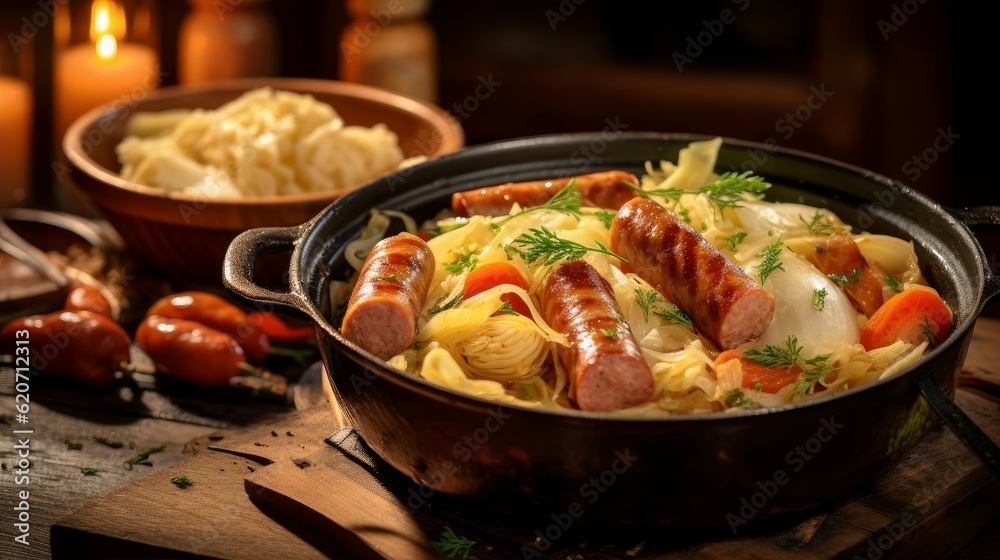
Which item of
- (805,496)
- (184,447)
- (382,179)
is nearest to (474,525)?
(805,496)

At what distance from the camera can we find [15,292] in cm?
378

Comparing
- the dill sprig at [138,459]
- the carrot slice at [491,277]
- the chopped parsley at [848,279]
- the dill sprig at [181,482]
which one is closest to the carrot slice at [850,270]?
the chopped parsley at [848,279]

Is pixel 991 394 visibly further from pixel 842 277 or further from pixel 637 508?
pixel 637 508

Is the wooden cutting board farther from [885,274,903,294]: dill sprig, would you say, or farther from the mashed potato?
the mashed potato

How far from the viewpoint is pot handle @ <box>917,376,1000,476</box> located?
6.93 ft

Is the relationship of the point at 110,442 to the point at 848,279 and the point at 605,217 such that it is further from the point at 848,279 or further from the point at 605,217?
the point at 848,279

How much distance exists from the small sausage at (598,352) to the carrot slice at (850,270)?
0.73 m

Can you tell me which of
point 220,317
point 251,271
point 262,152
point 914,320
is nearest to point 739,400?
point 914,320

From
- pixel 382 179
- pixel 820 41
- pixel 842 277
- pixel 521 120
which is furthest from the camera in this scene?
pixel 521 120

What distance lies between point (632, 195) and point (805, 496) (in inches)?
50.7

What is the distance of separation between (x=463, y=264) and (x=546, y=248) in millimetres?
261

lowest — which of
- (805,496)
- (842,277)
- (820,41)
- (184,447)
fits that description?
(184,447)

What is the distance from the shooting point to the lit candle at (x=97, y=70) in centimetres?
541

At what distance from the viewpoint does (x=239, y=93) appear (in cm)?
477
